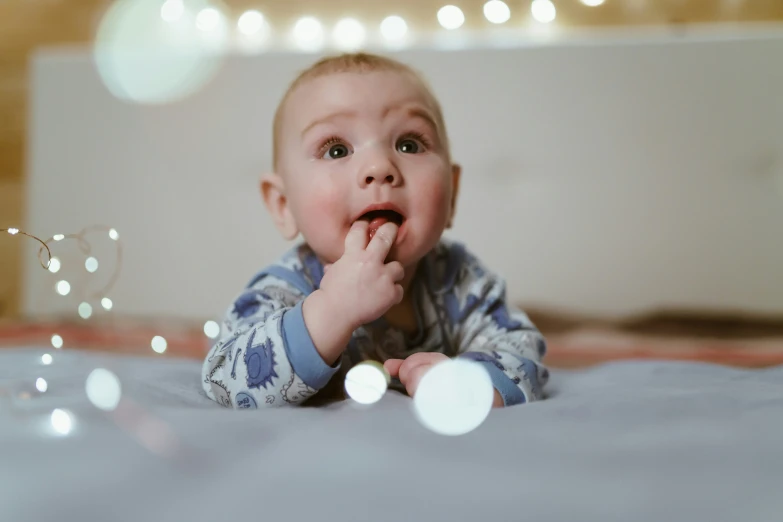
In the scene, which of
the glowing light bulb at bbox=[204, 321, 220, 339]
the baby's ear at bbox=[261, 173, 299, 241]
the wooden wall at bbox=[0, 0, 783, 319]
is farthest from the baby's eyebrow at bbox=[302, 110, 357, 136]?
the wooden wall at bbox=[0, 0, 783, 319]

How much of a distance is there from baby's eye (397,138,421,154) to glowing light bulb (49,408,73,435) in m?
0.49

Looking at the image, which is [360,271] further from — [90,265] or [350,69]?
[90,265]

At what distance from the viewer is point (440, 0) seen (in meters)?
2.01

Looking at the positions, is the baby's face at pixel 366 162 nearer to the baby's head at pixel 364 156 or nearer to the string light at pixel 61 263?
the baby's head at pixel 364 156

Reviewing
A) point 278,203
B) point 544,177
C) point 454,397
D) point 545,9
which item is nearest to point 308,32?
point 545,9

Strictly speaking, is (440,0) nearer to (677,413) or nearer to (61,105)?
(61,105)

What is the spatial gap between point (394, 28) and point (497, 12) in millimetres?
307

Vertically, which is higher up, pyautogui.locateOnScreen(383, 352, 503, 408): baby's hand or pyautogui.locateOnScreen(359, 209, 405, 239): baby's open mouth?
pyautogui.locateOnScreen(359, 209, 405, 239): baby's open mouth

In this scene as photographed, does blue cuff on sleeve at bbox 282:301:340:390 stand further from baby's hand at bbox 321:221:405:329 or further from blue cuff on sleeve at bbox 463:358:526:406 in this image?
blue cuff on sleeve at bbox 463:358:526:406

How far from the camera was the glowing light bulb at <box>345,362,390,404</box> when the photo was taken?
66 centimetres

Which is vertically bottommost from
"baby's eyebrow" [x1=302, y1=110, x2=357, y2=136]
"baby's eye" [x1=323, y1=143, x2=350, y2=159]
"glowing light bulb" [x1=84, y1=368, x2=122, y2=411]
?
"glowing light bulb" [x1=84, y1=368, x2=122, y2=411]

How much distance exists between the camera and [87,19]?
7.18 feet

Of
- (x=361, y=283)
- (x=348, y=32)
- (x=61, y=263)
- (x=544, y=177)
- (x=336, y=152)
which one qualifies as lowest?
(x=361, y=283)

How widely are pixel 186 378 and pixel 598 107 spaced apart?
1386 mm
